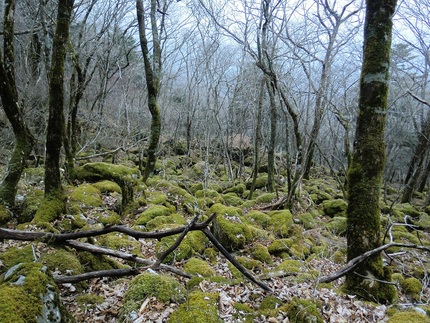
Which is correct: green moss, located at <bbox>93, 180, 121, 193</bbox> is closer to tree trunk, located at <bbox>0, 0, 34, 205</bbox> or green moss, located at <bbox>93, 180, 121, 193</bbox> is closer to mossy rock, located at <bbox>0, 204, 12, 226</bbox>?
tree trunk, located at <bbox>0, 0, 34, 205</bbox>

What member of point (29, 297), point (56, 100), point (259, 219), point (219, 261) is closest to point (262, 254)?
point (219, 261)

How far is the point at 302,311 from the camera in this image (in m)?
2.89

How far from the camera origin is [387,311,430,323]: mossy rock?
2904 millimetres

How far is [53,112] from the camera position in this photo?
5.17 metres

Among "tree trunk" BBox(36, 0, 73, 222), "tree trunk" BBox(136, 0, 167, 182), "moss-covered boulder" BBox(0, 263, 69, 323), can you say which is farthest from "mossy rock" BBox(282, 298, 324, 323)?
"tree trunk" BBox(136, 0, 167, 182)

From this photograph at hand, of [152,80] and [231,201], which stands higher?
[152,80]

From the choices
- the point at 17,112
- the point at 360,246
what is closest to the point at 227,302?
the point at 360,246

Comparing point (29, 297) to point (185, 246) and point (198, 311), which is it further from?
point (185, 246)

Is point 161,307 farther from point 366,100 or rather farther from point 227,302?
point 366,100

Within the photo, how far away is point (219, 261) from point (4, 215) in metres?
4.21

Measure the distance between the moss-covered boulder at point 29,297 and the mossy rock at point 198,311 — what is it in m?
0.97

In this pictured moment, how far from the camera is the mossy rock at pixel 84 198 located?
6.73m

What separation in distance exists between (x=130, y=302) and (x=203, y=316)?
2.41 ft

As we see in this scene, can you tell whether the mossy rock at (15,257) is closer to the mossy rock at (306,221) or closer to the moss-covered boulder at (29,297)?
A: the moss-covered boulder at (29,297)
